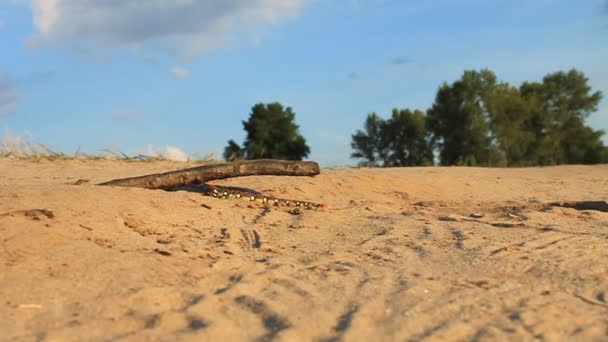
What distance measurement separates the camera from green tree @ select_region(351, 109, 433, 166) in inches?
1047

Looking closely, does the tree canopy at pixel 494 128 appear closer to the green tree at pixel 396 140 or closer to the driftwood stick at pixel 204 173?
the green tree at pixel 396 140

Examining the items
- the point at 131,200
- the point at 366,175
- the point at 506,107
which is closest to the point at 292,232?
the point at 131,200

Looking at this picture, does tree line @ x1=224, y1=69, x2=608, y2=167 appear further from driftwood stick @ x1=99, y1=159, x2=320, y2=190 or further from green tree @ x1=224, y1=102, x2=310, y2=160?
driftwood stick @ x1=99, y1=159, x2=320, y2=190

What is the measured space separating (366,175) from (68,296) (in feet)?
20.0

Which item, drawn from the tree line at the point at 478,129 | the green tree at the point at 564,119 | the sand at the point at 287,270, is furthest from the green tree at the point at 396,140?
the sand at the point at 287,270

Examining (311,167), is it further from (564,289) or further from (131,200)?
(564,289)

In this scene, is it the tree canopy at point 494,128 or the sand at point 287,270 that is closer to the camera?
the sand at point 287,270

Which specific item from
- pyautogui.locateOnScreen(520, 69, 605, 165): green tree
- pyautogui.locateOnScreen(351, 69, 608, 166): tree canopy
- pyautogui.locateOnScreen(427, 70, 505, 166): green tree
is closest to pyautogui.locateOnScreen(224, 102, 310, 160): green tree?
pyautogui.locateOnScreen(351, 69, 608, 166): tree canopy

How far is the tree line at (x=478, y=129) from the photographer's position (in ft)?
80.8

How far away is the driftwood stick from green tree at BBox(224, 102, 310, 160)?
18608 millimetres

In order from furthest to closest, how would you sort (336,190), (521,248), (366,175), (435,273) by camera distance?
(366,175) → (336,190) → (521,248) → (435,273)

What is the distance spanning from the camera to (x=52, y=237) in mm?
4531

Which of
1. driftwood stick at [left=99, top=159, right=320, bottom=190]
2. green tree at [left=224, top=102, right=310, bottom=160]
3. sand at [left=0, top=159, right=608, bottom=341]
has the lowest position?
sand at [left=0, top=159, right=608, bottom=341]

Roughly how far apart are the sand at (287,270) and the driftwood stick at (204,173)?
364 millimetres
